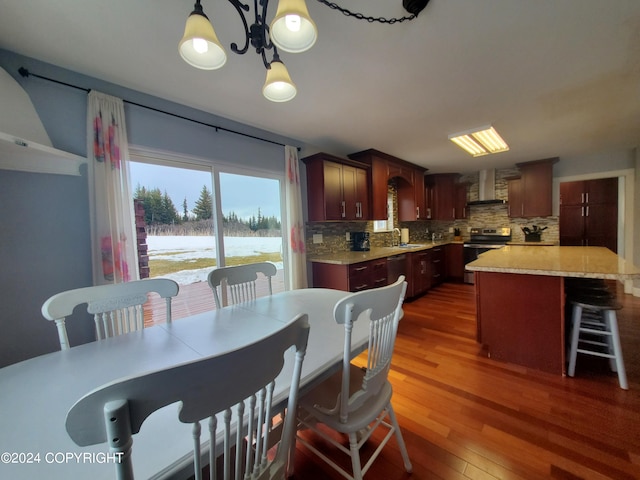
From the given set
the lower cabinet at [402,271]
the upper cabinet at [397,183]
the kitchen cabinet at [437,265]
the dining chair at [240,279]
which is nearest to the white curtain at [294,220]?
the lower cabinet at [402,271]

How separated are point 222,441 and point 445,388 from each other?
5.99ft

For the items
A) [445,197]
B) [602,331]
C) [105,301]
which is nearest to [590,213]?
[445,197]

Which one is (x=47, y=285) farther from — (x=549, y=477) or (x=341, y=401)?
(x=549, y=477)

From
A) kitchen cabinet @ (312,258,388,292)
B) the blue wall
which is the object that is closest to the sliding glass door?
the blue wall

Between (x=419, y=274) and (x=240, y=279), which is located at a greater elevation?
(x=240, y=279)

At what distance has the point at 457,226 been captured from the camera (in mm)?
5711

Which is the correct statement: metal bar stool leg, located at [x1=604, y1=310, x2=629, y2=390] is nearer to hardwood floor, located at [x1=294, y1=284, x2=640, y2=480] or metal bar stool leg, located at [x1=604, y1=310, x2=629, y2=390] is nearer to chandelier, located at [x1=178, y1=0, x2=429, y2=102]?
hardwood floor, located at [x1=294, y1=284, x2=640, y2=480]

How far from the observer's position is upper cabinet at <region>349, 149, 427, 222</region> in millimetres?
3613

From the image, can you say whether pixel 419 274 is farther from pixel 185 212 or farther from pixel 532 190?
pixel 185 212

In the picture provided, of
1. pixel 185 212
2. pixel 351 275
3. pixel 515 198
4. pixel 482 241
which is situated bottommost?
pixel 351 275

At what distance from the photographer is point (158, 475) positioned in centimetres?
50

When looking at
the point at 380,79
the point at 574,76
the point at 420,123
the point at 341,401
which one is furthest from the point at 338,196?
the point at 341,401

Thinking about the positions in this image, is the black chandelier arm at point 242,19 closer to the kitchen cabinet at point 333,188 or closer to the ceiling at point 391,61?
the ceiling at point 391,61

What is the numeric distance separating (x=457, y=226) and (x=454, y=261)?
1.06 meters
